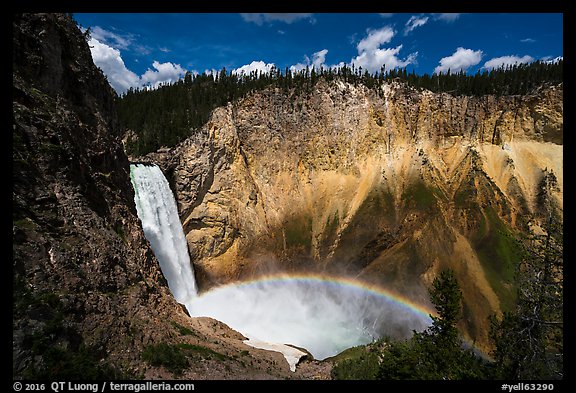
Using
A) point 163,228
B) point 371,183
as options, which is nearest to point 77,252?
point 163,228

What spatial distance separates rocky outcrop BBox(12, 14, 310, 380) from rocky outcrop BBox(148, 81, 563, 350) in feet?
46.2

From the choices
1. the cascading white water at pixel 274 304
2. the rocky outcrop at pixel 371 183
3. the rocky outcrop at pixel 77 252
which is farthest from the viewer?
the rocky outcrop at pixel 371 183

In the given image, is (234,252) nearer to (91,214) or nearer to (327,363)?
(327,363)

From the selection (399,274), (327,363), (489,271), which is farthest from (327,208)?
(327,363)

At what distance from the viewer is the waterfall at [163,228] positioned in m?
22.3

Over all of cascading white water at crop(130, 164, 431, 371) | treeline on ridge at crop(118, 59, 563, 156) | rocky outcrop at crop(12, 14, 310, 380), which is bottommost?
cascading white water at crop(130, 164, 431, 371)

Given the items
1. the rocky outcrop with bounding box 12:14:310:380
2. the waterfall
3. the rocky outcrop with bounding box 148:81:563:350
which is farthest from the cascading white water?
the rocky outcrop with bounding box 12:14:310:380

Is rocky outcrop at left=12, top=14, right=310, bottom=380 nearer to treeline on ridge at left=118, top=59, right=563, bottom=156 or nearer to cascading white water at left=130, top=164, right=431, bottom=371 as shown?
cascading white water at left=130, top=164, right=431, bottom=371

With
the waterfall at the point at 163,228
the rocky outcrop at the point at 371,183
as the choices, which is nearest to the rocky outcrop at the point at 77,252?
the waterfall at the point at 163,228

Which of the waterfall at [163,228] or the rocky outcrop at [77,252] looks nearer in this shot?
the rocky outcrop at [77,252]

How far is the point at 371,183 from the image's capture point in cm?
3303

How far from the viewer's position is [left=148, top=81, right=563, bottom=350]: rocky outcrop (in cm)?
2805

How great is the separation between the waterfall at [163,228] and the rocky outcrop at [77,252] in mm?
6673

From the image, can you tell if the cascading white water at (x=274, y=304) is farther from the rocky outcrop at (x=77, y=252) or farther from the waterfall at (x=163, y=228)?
the rocky outcrop at (x=77, y=252)
